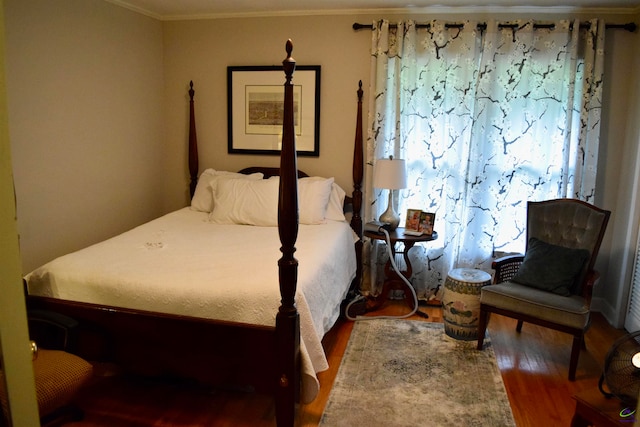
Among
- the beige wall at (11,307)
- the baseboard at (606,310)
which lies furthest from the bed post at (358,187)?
the beige wall at (11,307)

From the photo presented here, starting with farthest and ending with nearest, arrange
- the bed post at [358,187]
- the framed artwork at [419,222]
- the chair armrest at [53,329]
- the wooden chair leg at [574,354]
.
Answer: the bed post at [358,187] → the framed artwork at [419,222] → the wooden chair leg at [574,354] → the chair armrest at [53,329]

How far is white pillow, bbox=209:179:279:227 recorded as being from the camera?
3.57 metres

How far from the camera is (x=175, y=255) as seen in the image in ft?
8.91

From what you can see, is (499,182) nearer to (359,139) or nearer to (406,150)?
(406,150)

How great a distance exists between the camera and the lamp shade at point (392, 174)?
3.50 m

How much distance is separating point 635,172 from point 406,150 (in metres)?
1.65

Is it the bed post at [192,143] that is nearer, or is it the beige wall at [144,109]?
the beige wall at [144,109]

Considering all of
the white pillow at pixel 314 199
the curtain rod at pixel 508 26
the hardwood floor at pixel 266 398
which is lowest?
the hardwood floor at pixel 266 398

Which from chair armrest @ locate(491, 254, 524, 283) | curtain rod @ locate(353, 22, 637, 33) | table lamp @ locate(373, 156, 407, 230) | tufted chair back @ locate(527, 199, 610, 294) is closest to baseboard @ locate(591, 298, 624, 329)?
tufted chair back @ locate(527, 199, 610, 294)

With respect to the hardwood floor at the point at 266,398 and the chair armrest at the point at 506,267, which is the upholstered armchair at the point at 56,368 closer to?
the hardwood floor at the point at 266,398

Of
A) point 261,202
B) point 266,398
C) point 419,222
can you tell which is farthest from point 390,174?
point 266,398

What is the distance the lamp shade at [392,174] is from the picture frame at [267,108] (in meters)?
0.73

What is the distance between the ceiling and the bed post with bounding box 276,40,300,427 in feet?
6.33

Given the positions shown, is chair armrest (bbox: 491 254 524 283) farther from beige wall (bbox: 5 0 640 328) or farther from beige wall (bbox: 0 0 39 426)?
beige wall (bbox: 0 0 39 426)
